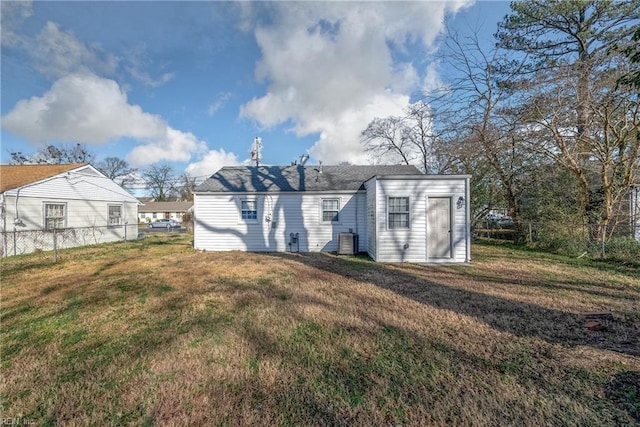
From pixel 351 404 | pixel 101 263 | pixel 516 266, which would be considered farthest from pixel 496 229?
pixel 101 263

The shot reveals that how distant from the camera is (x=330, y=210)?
11094 millimetres

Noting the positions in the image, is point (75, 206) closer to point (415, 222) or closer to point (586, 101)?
point (415, 222)

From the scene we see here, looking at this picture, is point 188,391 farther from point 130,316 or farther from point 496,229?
point 496,229

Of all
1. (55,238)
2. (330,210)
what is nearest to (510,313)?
(330,210)

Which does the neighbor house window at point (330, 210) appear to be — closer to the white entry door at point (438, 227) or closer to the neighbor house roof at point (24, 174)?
the white entry door at point (438, 227)

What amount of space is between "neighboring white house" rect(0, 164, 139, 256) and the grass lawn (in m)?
7.07

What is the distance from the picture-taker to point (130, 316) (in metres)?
4.14

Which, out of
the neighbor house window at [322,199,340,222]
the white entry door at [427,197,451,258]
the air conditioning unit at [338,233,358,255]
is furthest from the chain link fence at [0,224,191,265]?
the white entry door at [427,197,451,258]

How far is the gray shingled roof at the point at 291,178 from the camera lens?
11281 mm

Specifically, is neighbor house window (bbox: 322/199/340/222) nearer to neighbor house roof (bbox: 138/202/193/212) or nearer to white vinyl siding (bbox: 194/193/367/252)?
white vinyl siding (bbox: 194/193/367/252)

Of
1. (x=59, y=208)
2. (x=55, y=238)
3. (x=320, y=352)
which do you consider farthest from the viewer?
(x=59, y=208)

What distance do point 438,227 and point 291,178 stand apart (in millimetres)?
6701

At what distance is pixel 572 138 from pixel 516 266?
5889 millimetres

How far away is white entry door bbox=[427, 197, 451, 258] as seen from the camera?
8.60m
